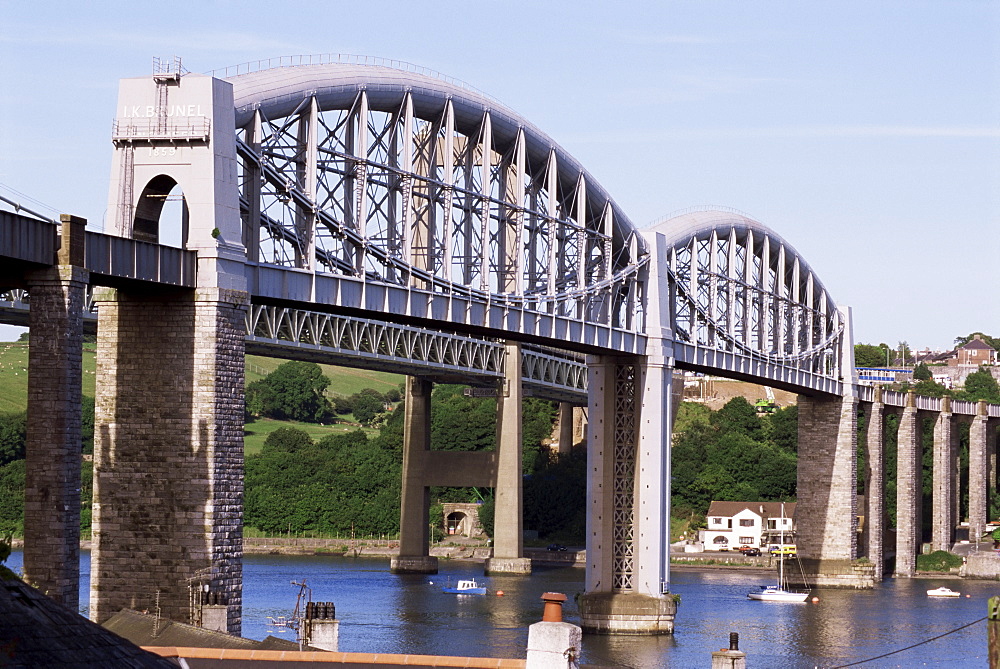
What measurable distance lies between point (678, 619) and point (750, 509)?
2564 inches

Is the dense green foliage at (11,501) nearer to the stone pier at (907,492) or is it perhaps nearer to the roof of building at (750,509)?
the roof of building at (750,509)

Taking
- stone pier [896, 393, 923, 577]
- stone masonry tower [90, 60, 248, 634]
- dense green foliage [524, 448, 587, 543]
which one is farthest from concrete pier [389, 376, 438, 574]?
stone masonry tower [90, 60, 248, 634]

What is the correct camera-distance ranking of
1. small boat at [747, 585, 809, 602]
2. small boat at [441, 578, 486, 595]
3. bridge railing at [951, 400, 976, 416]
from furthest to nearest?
bridge railing at [951, 400, 976, 416]
small boat at [441, 578, 486, 595]
small boat at [747, 585, 809, 602]

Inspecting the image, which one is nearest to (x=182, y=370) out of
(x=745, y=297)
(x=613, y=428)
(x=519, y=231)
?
(x=519, y=231)

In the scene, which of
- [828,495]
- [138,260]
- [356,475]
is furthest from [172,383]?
[356,475]

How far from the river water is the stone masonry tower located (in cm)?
1385

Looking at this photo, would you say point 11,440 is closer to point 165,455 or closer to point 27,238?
point 165,455

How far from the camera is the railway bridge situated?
150ft

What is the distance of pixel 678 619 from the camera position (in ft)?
293

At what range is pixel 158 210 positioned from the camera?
168 ft

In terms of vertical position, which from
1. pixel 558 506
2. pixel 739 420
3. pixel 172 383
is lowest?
pixel 558 506

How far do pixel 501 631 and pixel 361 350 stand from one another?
140ft

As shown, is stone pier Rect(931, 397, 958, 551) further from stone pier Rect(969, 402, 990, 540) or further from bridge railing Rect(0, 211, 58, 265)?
bridge railing Rect(0, 211, 58, 265)

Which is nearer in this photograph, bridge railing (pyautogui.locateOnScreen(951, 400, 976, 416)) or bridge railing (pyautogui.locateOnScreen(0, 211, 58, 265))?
bridge railing (pyautogui.locateOnScreen(0, 211, 58, 265))
